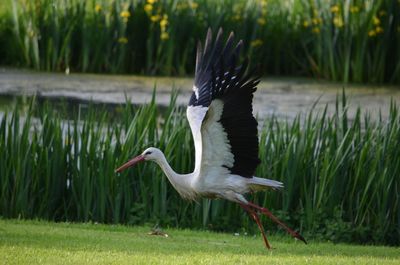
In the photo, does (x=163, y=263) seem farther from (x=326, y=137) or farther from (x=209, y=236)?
(x=326, y=137)

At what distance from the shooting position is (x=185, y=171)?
9.45m

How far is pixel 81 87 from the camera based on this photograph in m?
15.3

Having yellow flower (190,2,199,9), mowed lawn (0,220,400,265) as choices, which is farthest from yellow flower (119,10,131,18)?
mowed lawn (0,220,400,265)

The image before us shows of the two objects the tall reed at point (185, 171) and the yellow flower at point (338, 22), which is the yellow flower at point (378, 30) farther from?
the tall reed at point (185, 171)

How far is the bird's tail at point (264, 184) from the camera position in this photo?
8.02m

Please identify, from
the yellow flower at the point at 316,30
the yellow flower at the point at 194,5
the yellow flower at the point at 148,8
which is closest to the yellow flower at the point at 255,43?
the yellow flower at the point at 316,30

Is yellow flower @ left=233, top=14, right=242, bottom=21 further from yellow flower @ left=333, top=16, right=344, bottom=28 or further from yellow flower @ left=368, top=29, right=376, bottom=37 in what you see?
yellow flower @ left=368, top=29, right=376, bottom=37

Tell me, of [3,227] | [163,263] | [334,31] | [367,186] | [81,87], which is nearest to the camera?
[163,263]

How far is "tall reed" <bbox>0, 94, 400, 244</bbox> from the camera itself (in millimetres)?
9039

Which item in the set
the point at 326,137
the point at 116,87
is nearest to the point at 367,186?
the point at 326,137

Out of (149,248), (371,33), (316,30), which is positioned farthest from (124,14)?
(149,248)

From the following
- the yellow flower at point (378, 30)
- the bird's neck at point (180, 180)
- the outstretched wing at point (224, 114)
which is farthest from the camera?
the yellow flower at point (378, 30)

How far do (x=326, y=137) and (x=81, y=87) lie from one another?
6.71m

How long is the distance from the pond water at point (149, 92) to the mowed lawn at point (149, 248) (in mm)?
5462
